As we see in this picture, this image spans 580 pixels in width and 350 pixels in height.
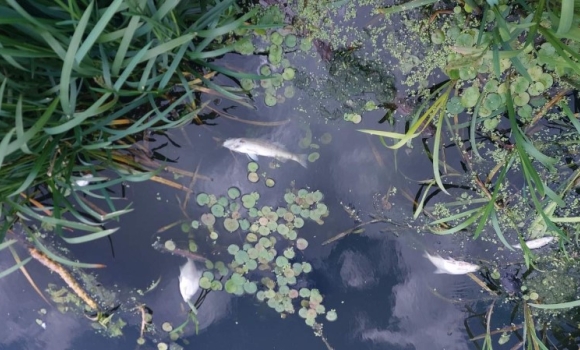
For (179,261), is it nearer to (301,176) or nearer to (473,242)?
(301,176)

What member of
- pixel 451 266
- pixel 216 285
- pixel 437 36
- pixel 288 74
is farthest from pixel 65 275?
pixel 437 36

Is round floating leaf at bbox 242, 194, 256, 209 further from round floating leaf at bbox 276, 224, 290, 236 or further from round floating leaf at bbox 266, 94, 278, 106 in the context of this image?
round floating leaf at bbox 266, 94, 278, 106

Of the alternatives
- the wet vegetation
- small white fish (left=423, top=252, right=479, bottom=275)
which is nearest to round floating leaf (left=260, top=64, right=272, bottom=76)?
the wet vegetation

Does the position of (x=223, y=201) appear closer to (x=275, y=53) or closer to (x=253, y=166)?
(x=253, y=166)

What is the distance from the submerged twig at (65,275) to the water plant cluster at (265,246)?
1.08 feet

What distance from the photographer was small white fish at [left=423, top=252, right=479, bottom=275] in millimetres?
1335

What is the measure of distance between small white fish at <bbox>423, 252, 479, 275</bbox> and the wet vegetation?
0.05 meters

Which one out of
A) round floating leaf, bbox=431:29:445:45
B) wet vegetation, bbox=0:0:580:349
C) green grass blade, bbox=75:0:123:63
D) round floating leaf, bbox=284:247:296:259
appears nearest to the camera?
green grass blade, bbox=75:0:123:63

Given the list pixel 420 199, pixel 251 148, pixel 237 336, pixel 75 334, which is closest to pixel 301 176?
pixel 251 148

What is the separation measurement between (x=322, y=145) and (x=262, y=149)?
0.56ft

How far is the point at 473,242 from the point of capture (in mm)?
1335

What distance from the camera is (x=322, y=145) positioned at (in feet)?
4.22

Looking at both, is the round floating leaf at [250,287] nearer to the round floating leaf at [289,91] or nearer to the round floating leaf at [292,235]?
the round floating leaf at [292,235]

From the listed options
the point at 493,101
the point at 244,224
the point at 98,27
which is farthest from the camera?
the point at 244,224
